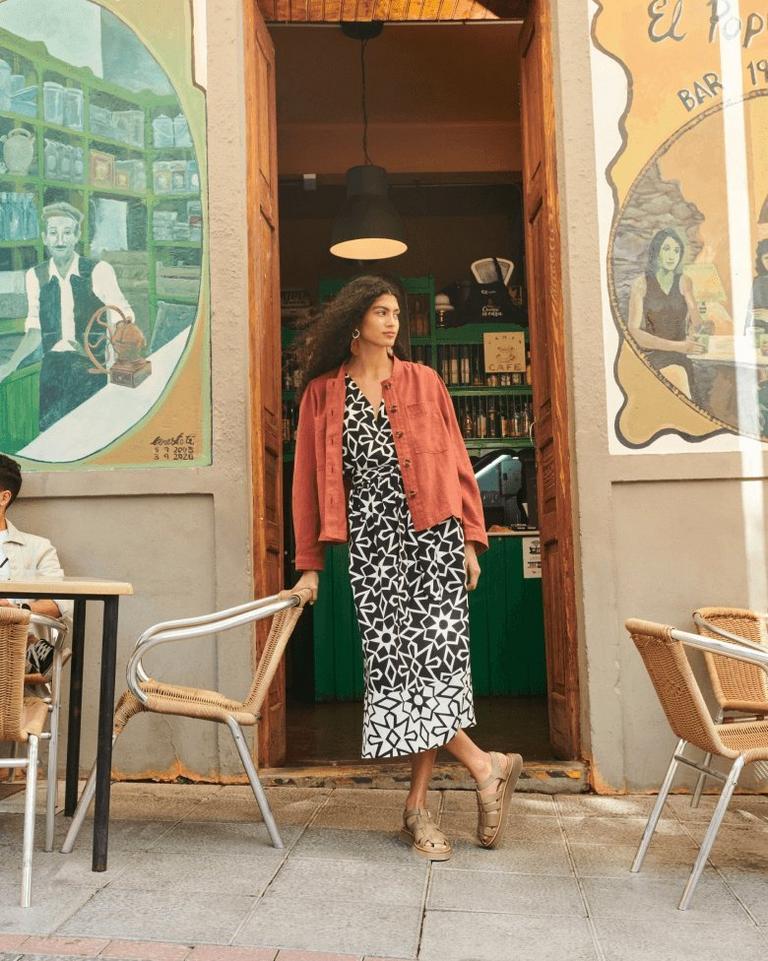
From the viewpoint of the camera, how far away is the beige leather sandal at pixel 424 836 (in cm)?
333

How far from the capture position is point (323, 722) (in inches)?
250

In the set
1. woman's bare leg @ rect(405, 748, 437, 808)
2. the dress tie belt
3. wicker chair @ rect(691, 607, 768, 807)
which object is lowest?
woman's bare leg @ rect(405, 748, 437, 808)

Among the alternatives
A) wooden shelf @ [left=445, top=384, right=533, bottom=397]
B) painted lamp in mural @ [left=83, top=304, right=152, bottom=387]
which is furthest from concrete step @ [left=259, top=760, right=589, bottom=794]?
wooden shelf @ [left=445, top=384, right=533, bottom=397]

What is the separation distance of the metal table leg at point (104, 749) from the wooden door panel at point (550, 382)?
2.15m

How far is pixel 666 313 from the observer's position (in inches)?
180

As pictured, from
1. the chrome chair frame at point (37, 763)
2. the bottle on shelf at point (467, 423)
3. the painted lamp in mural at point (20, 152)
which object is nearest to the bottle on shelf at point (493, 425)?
the bottle on shelf at point (467, 423)

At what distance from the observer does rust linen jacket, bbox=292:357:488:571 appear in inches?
138

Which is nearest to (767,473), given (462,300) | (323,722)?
(323,722)

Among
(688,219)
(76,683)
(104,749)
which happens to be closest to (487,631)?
(688,219)

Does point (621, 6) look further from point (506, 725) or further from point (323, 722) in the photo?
point (323, 722)

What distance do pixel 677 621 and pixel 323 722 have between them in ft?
8.69

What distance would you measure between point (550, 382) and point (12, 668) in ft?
9.20

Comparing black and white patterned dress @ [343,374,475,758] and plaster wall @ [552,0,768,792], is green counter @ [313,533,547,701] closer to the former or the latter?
plaster wall @ [552,0,768,792]
